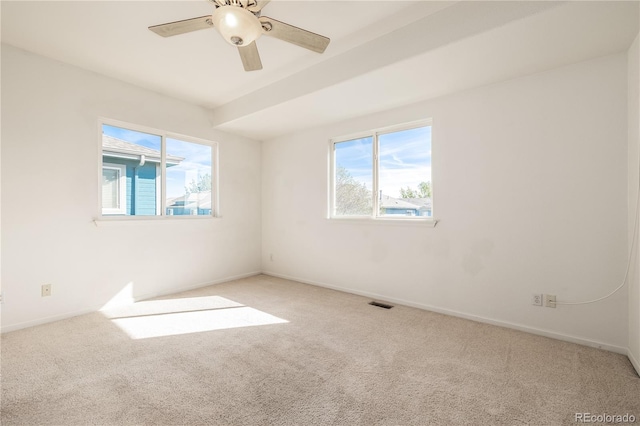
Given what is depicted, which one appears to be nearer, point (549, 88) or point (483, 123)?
point (549, 88)

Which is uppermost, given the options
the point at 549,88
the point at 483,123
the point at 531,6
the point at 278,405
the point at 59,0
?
the point at 59,0

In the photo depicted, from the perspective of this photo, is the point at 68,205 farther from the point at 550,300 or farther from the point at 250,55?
the point at 550,300

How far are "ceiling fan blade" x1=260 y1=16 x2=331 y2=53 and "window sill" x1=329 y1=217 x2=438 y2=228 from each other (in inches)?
84.2

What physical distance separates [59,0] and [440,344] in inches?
157

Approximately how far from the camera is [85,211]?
3143 mm

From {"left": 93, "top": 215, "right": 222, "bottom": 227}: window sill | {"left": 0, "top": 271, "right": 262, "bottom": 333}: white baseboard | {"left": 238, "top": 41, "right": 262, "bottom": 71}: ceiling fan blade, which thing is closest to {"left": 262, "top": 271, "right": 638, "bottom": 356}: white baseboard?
{"left": 0, "top": 271, "right": 262, "bottom": 333}: white baseboard

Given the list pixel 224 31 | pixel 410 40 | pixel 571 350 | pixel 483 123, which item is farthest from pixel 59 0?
pixel 571 350

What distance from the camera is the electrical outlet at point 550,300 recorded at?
8.38ft

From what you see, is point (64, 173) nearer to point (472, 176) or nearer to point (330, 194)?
point (330, 194)

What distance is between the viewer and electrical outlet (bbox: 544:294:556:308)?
2.55 metres

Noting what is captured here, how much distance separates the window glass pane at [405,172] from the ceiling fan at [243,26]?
6.09 feet

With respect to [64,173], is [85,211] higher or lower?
lower

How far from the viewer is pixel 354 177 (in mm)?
4125

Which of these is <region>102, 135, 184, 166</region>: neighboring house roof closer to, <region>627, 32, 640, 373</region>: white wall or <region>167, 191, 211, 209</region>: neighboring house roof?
<region>167, 191, 211, 209</region>: neighboring house roof
